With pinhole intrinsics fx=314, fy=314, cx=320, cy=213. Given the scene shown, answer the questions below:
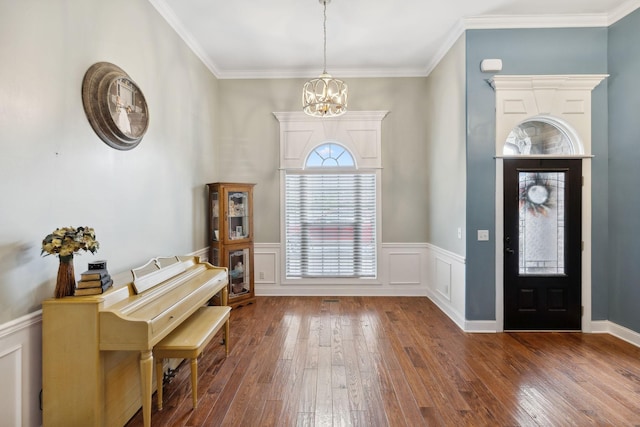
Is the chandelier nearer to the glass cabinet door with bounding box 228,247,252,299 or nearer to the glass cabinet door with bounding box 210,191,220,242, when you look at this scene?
the glass cabinet door with bounding box 210,191,220,242

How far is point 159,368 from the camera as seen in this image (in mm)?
2273

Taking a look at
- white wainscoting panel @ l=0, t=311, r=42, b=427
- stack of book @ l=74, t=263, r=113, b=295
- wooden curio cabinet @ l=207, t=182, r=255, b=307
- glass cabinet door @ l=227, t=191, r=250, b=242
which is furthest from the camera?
glass cabinet door @ l=227, t=191, r=250, b=242

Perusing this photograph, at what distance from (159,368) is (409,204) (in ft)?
13.2

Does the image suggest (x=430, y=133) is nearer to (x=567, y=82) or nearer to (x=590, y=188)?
(x=567, y=82)

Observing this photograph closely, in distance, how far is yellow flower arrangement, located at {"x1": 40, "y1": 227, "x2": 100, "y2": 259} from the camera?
173cm

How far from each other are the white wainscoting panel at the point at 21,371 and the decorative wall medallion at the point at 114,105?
1313 mm

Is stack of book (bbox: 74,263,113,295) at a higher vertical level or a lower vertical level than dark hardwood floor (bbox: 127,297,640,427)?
higher

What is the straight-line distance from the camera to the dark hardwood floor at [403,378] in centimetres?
221

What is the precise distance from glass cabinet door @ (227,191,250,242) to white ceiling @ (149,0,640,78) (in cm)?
200

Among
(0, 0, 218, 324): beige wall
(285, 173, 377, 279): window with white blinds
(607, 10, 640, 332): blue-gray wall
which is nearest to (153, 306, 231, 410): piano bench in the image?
(0, 0, 218, 324): beige wall

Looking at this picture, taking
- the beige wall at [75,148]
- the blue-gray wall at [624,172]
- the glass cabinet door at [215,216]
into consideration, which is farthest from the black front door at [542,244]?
the beige wall at [75,148]

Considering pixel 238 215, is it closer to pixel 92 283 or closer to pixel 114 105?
pixel 114 105

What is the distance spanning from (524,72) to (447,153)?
121 centimetres

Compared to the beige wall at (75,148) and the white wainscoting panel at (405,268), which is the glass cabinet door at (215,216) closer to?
the beige wall at (75,148)
